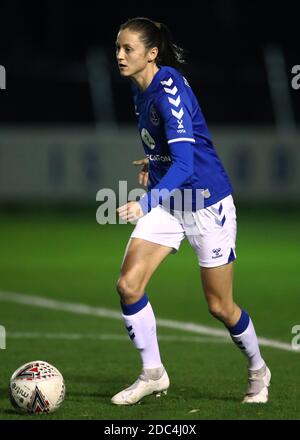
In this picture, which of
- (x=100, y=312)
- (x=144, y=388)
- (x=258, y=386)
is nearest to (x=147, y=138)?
(x=144, y=388)

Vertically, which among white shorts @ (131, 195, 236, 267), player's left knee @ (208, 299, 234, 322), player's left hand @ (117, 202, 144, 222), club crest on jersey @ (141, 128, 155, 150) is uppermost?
club crest on jersey @ (141, 128, 155, 150)

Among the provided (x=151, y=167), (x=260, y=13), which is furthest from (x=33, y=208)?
(x=151, y=167)

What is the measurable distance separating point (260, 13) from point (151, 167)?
20.5m

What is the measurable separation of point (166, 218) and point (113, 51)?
18.2 metres

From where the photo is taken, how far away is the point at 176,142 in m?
6.86

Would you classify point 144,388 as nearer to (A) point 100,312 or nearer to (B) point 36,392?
(B) point 36,392

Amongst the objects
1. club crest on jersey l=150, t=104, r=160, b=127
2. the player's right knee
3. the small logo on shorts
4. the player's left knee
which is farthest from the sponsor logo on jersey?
the player's left knee

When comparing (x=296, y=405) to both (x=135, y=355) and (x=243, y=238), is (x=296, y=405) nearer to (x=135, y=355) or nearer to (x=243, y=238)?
(x=135, y=355)

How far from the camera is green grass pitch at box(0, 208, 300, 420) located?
23.3 ft

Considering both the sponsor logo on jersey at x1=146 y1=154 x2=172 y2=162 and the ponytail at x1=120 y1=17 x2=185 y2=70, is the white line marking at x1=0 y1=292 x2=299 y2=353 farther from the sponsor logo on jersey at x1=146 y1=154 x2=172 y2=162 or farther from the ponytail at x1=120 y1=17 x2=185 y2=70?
the ponytail at x1=120 y1=17 x2=185 y2=70

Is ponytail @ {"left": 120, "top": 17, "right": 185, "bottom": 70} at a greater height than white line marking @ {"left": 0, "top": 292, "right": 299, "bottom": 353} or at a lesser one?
greater

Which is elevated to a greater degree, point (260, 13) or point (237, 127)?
point (260, 13)

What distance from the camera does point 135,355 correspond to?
8961 millimetres

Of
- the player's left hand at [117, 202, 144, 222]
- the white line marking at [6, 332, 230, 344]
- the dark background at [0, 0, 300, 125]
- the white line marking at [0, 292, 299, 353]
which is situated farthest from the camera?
the dark background at [0, 0, 300, 125]
